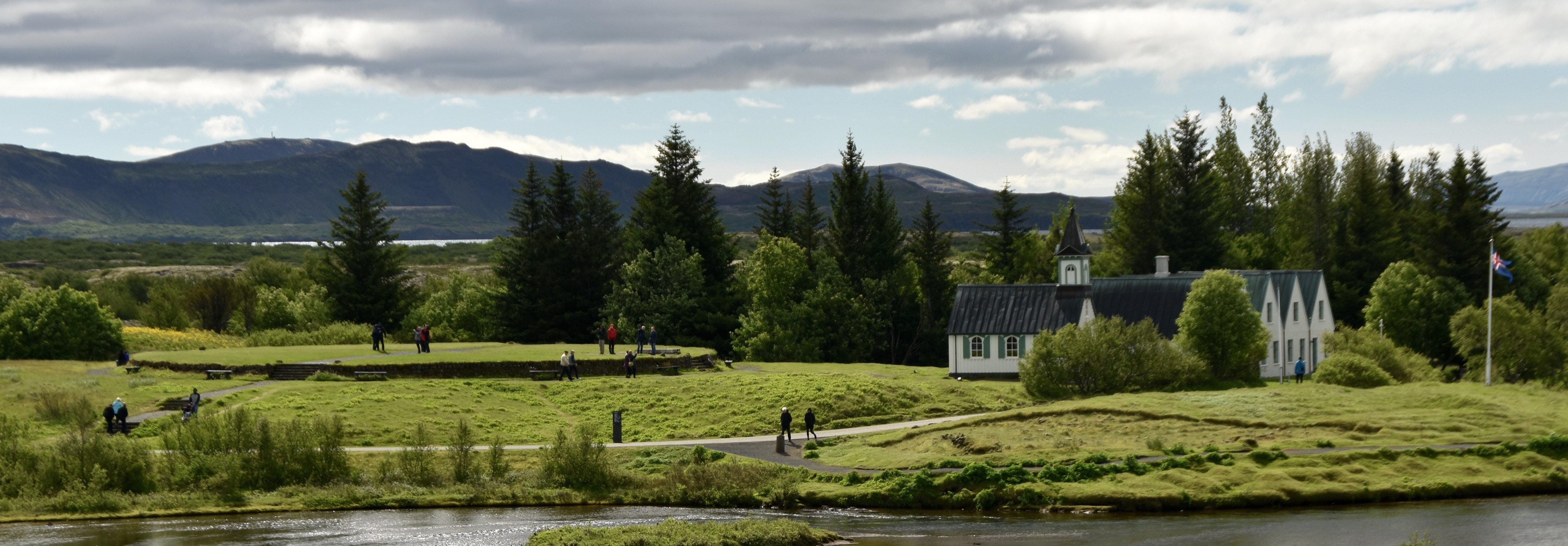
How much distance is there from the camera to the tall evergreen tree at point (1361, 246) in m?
85.4

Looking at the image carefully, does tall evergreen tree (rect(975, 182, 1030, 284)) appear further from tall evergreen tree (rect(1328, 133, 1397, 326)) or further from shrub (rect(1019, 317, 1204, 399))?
shrub (rect(1019, 317, 1204, 399))

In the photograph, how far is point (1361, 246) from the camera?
86.1m

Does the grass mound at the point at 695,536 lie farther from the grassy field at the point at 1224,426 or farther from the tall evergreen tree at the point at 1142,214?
the tall evergreen tree at the point at 1142,214

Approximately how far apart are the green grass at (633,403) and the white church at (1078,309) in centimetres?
820

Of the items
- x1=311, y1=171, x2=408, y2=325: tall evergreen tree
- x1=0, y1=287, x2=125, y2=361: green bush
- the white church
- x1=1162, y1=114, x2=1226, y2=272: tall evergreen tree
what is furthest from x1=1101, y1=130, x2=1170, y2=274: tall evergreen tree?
x1=0, y1=287, x2=125, y2=361: green bush

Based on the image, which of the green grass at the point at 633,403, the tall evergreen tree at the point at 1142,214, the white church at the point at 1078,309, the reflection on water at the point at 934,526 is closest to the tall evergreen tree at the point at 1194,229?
the tall evergreen tree at the point at 1142,214

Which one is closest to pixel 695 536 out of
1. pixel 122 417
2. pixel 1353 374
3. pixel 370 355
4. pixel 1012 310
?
pixel 122 417

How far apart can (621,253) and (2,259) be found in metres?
115

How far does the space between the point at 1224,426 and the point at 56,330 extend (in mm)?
54382

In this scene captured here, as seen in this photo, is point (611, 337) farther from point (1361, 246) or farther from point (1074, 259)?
point (1361, 246)

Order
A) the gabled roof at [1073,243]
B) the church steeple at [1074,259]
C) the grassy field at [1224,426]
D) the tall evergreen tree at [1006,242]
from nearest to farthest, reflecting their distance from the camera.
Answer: the grassy field at [1224,426], the gabled roof at [1073,243], the church steeple at [1074,259], the tall evergreen tree at [1006,242]

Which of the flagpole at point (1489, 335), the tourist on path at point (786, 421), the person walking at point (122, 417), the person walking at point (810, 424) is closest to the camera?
the person walking at point (122, 417)

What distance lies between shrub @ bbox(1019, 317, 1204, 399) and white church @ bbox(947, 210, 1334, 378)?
8364mm

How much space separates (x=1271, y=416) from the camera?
43.1 meters
